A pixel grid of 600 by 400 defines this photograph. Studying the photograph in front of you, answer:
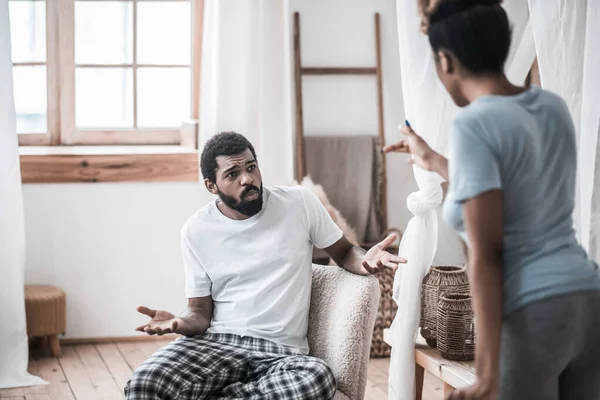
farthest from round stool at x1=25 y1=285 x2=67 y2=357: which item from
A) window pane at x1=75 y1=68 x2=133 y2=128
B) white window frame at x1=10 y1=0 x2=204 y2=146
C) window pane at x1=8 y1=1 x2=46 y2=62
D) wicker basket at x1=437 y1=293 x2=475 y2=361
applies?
wicker basket at x1=437 y1=293 x2=475 y2=361

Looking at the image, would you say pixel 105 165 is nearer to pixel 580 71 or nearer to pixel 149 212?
pixel 149 212

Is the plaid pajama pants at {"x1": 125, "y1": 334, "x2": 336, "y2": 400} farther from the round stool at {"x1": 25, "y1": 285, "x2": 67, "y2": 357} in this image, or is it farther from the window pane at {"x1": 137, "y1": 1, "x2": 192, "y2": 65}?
the window pane at {"x1": 137, "y1": 1, "x2": 192, "y2": 65}

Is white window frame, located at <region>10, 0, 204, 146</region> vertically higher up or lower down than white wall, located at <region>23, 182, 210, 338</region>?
higher up

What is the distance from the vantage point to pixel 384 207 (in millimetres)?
4246

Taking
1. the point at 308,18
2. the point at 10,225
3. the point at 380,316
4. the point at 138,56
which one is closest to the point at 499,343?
the point at 380,316

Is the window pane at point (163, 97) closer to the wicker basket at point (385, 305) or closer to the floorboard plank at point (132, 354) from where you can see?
the floorboard plank at point (132, 354)

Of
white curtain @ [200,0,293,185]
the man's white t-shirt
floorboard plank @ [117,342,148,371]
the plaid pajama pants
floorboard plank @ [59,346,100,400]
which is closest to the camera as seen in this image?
the plaid pajama pants

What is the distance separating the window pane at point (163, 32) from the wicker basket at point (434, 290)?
7.19 ft

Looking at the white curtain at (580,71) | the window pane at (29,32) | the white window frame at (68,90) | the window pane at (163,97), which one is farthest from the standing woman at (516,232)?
the window pane at (29,32)

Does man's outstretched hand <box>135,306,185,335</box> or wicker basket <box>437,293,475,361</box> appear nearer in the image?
man's outstretched hand <box>135,306,185,335</box>

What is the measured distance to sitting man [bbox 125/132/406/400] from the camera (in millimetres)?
2219

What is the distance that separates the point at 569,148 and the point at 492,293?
→ 264mm

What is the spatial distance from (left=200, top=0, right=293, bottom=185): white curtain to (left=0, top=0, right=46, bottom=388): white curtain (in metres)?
0.94

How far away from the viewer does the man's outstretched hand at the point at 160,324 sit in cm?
229
